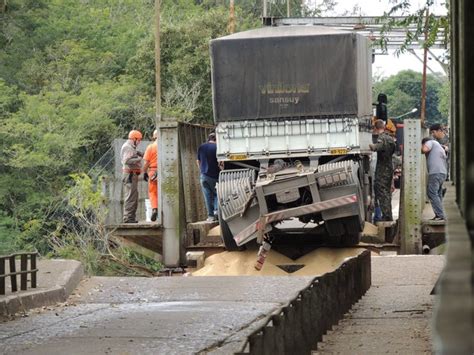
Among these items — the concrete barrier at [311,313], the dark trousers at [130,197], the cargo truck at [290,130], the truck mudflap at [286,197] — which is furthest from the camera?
the dark trousers at [130,197]

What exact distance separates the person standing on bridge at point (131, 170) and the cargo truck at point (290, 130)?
2643mm

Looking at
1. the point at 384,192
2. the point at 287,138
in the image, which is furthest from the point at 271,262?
the point at 384,192

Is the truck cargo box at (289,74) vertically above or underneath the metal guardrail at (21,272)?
above

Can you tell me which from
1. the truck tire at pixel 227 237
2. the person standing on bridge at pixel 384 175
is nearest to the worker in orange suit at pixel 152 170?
the truck tire at pixel 227 237

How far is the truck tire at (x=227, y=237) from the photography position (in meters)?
19.1

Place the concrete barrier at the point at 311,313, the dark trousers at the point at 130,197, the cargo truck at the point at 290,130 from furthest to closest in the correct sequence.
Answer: the dark trousers at the point at 130,197 < the cargo truck at the point at 290,130 < the concrete barrier at the point at 311,313

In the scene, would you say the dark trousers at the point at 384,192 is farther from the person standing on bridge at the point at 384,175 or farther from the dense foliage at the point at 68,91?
the dense foliage at the point at 68,91

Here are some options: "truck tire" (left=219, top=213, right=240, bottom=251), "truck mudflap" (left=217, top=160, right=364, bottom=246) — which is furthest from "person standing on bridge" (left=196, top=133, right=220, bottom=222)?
"truck mudflap" (left=217, top=160, right=364, bottom=246)

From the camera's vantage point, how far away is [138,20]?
190 feet

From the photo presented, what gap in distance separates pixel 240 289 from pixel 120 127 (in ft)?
93.0

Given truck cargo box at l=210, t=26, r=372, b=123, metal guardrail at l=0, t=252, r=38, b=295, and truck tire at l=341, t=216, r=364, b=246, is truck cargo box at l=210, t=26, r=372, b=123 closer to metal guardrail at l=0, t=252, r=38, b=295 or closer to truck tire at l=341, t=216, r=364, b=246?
truck tire at l=341, t=216, r=364, b=246

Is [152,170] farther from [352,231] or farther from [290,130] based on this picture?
[352,231]

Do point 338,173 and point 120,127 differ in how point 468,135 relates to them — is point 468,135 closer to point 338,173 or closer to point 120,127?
point 338,173

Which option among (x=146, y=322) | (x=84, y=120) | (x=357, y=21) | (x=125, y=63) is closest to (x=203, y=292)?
(x=146, y=322)
